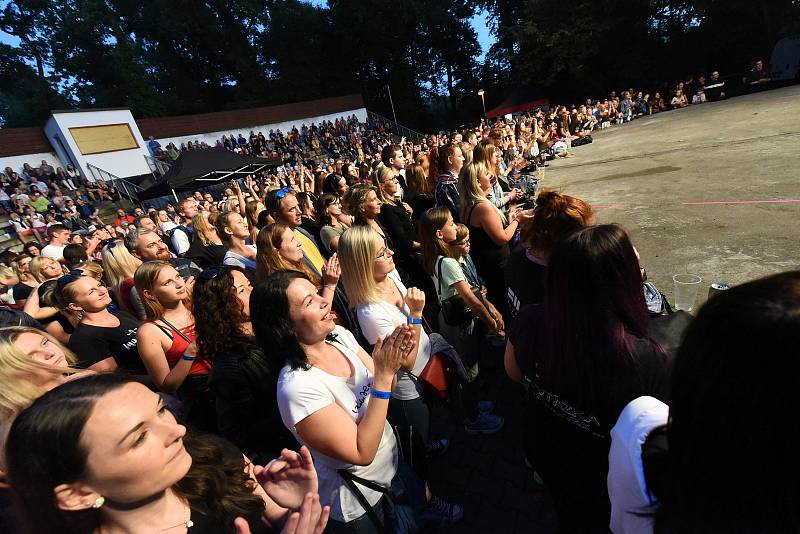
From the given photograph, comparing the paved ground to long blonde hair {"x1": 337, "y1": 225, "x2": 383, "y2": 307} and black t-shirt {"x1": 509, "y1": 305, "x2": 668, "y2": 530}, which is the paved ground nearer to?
black t-shirt {"x1": 509, "y1": 305, "x2": 668, "y2": 530}

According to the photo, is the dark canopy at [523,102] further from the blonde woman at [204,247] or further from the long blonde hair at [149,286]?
the long blonde hair at [149,286]

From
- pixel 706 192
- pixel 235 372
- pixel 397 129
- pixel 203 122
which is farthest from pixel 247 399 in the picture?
pixel 397 129

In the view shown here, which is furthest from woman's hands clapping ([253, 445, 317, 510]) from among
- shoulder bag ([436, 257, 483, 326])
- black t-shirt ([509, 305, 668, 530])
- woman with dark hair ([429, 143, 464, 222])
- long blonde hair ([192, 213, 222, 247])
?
long blonde hair ([192, 213, 222, 247])

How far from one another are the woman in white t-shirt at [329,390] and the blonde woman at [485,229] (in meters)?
2.10

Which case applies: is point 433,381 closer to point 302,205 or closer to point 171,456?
point 171,456

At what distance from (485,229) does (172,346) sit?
9.26 ft

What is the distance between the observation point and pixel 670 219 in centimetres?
572

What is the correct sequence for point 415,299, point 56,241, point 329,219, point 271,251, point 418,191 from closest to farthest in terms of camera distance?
point 415,299 → point 271,251 → point 329,219 → point 418,191 → point 56,241

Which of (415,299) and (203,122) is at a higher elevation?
(203,122)

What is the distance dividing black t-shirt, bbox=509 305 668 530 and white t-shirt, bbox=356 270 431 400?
0.82 meters

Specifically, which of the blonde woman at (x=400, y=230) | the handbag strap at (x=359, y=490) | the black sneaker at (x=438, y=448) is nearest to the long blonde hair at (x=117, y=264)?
the blonde woman at (x=400, y=230)

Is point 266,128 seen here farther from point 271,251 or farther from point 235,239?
point 271,251

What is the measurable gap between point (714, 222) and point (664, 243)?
1.01m

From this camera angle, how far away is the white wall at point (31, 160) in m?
15.7
